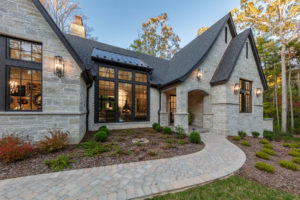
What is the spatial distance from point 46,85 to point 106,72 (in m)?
3.58

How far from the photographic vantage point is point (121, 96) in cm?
803

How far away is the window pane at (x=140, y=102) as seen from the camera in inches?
336

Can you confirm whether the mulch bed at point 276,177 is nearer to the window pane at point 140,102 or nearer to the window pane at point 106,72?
the window pane at point 140,102

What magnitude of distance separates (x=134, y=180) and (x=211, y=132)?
23.5ft

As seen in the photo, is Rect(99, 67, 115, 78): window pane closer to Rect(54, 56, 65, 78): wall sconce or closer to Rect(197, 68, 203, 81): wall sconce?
Rect(54, 56, 65, 78): wall sconce

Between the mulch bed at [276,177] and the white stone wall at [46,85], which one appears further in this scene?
the white stone wall at [46,85]

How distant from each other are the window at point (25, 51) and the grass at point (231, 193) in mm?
6365

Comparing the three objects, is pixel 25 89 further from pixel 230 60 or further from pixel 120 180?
pixel 230 60

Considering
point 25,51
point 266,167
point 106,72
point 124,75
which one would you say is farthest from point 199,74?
point 25,51

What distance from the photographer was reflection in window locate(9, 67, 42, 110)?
13.7ft

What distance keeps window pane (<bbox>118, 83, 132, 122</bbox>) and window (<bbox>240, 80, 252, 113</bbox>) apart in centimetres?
826

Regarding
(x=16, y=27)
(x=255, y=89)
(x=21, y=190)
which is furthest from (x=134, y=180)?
(x=255, y=89)

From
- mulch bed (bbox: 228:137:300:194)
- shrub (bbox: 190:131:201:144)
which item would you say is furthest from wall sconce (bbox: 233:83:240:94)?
mulch bed (bbox: 228:137:300:194)

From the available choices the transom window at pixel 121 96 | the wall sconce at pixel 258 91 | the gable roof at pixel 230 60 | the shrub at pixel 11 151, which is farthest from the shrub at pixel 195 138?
the wall sconce at pixel 258 91
